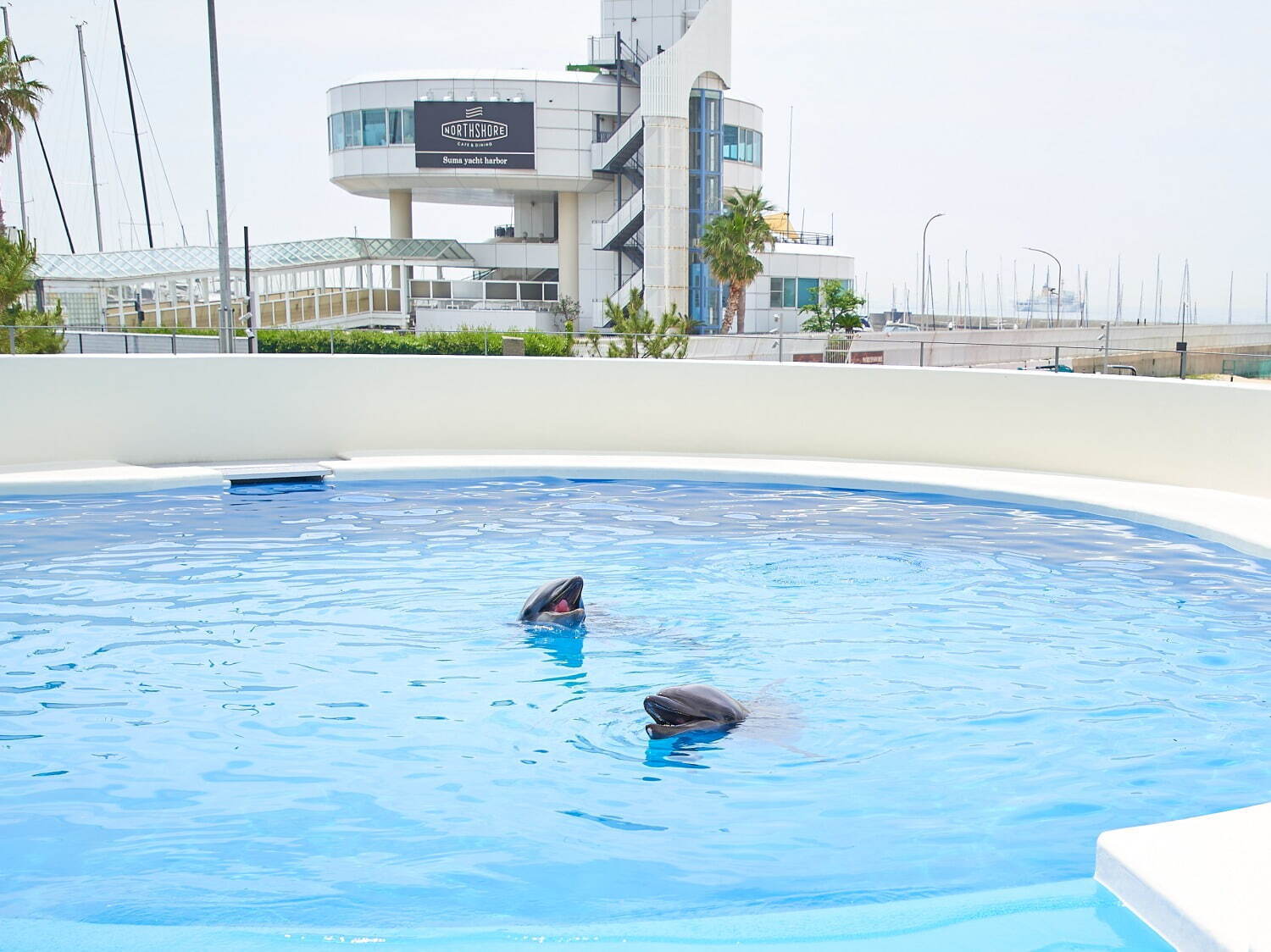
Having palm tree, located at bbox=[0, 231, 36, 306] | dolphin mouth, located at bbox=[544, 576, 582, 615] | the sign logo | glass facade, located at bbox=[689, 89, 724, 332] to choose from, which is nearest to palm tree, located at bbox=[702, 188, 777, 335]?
glass facade, located at bbox=[689, 89, 724, 332]

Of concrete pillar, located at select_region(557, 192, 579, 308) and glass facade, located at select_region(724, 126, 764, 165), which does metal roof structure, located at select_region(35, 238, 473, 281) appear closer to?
concrete pillar, located at select_region(557, 192, 579, 308)

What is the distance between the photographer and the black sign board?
173ft

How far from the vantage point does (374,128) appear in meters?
54.8

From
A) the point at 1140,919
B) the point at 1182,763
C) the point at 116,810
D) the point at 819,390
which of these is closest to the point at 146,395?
the point at 819,390

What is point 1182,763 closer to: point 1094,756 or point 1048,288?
point 1094,756

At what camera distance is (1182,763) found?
6.00 meters

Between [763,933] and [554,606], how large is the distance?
4.25m

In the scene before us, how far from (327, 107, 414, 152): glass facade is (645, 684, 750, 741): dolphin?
5145 cm

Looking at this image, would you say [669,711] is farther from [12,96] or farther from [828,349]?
[12,96]

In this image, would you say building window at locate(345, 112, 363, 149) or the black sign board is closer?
the black sign board

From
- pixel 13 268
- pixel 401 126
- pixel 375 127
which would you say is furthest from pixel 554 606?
pixel 375 127

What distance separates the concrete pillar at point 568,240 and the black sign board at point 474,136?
9.88 feet

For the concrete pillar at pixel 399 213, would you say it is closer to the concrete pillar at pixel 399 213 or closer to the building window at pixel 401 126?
the concrete pillar at pixel 399 213

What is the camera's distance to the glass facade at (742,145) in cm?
5516
